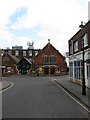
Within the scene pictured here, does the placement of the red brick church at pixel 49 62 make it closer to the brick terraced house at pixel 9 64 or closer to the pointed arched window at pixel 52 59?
the pointed arched window at pixel 52 59

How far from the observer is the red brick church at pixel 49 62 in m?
41.7

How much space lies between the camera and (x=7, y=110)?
21.5 feet

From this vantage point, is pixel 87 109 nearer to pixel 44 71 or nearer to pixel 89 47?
pixel 89 47

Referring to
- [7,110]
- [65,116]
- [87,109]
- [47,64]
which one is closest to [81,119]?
[65,116]

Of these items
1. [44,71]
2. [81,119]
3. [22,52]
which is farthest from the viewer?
[22,52]

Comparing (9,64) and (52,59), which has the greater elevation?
(52,59)

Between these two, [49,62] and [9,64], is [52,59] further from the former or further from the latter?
[9,64]

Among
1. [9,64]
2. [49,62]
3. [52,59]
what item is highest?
[52,59]

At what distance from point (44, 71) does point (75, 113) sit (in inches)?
1404

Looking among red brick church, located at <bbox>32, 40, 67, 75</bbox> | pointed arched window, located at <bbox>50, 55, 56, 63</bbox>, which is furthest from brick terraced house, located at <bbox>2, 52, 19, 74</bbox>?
pointed arched window, located at <bbox>50, 55, 56, 63</bbox>

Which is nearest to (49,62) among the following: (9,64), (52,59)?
(52,59)

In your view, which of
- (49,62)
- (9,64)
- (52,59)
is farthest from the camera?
(9,64)

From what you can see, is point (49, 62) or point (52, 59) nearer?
point (49, 62)

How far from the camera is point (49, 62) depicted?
42000mm
